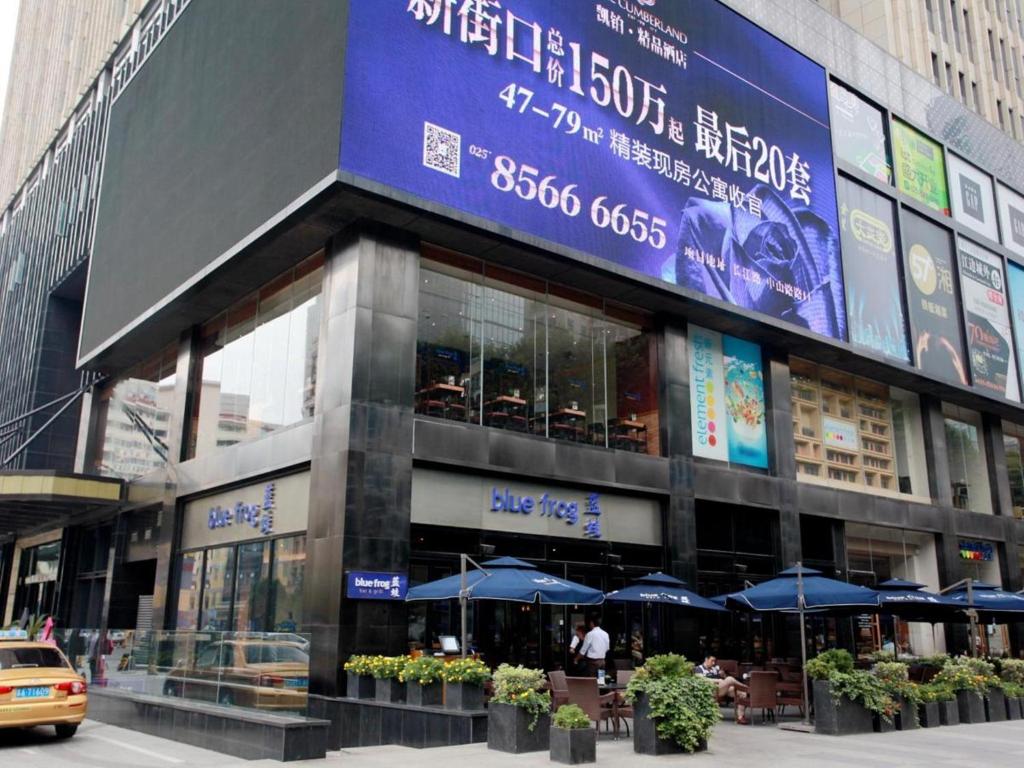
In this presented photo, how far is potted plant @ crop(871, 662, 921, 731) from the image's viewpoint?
17.0 metres

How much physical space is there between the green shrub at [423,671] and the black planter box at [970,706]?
10816 mm

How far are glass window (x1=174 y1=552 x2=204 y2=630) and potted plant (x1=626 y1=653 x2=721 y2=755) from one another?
14457 mm

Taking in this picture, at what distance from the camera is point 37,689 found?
47.7ft

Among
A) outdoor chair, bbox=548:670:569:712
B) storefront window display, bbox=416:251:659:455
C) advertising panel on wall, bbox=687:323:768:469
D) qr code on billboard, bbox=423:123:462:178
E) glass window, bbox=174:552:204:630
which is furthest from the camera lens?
advertising panel on wall, bbox=687:323:768:469

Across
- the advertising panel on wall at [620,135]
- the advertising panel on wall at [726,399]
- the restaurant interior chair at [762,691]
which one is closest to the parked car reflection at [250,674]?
the restaurant interior chair at [762,691]

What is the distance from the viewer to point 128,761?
13.1 metres

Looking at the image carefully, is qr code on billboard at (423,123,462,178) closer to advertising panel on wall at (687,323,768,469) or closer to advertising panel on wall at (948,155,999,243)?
advertising panel on wall at (687,323,768,469)

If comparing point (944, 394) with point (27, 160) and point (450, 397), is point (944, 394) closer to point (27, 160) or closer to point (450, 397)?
point (450, 397)

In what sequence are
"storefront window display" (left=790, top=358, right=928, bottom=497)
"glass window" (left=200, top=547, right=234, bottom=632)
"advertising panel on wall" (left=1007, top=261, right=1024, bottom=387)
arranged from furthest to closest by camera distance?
"advertising panel on wall" (left=1007, top=261, right=1024, bottom=387), "storefront window display" (left=790, top=358, right=928, bottom=497), "glass window" (left=200, top=547, right=234, bottom=632)

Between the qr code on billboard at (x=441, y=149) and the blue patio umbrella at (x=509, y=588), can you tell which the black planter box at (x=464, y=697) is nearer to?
the blue patio umbrella at (x=509, y=588)

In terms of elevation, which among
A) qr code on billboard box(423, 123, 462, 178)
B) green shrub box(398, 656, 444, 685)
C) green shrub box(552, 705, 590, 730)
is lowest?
green shrub box(552, 705, 590, 730)

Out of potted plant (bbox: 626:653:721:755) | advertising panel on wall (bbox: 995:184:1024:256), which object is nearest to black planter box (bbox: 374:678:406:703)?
potted plant (bbox: 626:653:721:755)

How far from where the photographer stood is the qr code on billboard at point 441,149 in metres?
20.5

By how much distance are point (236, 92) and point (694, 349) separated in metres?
14.9
